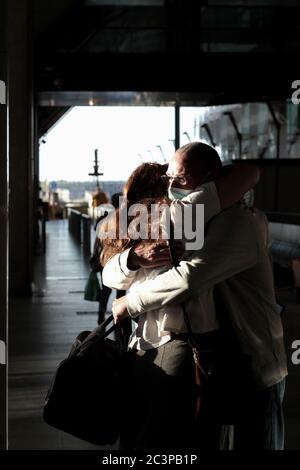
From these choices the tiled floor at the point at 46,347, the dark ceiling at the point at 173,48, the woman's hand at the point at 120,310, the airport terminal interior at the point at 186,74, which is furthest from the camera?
the dark ceiling at the point at 173,48

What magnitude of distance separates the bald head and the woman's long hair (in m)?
0.12

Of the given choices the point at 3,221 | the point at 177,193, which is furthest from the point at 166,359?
the point at 3,221

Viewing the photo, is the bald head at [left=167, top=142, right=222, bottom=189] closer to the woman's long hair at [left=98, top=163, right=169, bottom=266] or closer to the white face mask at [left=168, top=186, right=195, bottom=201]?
the white face mask at [left=168, top=186, right=195, bottom=201]

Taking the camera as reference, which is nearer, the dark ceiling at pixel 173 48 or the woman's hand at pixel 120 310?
the woman's hand at pixel 120 310

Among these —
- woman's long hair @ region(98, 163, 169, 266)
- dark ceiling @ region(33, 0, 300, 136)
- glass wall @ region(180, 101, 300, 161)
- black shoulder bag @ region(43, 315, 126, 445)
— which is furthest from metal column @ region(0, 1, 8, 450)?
dark ceiling @ region(33, 0, 300, 136)

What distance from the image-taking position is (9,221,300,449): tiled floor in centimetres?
481

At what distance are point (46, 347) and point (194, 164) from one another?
5.54m

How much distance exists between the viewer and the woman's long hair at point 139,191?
2504 mm

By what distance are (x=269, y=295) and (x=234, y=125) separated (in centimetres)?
2120

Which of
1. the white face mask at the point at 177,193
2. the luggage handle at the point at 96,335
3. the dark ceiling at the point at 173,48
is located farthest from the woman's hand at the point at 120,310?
the dark ceiling at the point at 173,48

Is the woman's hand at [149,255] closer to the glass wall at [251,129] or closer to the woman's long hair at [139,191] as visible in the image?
the woman's long hair at [139,191]

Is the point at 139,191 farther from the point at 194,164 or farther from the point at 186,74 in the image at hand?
the point at 186,74

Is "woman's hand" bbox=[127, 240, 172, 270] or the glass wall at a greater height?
the glass wall

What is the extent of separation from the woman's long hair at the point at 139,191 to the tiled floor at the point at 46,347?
7.98 ft
